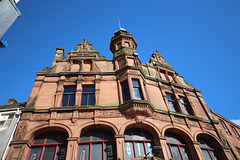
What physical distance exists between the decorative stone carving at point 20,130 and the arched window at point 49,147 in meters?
1.04

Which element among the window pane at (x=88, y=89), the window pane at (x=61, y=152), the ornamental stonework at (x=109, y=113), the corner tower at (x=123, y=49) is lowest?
the window pane at (x=61, y=152)

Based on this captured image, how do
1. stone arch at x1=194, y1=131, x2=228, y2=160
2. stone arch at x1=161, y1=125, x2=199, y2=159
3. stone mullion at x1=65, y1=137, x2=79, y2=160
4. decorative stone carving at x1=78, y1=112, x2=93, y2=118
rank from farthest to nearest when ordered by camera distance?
stone arch at x1=194, y1=131, x2=228, y2=160
stone arch at x1=161, y1=125, x2=199, y2=159
decorative stone carving at x1=78, y1=112, x2=93, y2=118
stone mullion at x1=65, y1=137, x2=79, y2=160

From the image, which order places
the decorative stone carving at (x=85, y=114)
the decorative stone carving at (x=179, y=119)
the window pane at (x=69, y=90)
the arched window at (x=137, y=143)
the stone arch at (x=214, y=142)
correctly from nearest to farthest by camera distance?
the arched window at (x=137, y=143)
the decorative stone carving at (x=85, y=114)
the stone arch at (x=214, y=142)
the decorative stone carving at (x=179, y=119)
the window pane at (x=69, y=90)

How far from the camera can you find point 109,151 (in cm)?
1058

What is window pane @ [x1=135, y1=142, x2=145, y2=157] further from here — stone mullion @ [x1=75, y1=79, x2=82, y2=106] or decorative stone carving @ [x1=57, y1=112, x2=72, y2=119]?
stone mullion @ [x1=75, y1=79, x2=82, y2=106]

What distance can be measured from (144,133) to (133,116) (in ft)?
5.51

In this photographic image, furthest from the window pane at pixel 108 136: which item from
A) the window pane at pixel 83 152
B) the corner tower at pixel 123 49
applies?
the corner tower at pixel 123 49

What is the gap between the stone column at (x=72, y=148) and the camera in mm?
9784

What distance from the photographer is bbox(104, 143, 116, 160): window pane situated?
1032 centimetres

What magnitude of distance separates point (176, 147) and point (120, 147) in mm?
5034

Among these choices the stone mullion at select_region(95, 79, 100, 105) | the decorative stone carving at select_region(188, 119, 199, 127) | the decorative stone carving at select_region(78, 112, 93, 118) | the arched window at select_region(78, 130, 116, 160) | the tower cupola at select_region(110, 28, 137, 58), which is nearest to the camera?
the arched window at select_region(78, 130, 116, 160)

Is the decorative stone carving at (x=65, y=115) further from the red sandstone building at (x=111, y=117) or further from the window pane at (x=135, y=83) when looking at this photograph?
the window pane at (x=135, y=83)

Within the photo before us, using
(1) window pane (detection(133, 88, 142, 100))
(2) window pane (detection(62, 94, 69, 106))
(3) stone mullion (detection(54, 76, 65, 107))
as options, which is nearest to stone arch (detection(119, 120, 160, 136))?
(1) window pane (detection(133, 88, 142, 100))

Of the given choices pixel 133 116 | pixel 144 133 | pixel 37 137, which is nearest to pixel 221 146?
pixel 144 133
